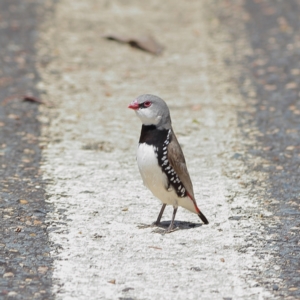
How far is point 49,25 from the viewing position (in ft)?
37.5

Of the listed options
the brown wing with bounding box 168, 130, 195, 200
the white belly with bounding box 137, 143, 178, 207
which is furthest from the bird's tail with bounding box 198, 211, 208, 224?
the white belly with bounding box 137, 143, 178, 207

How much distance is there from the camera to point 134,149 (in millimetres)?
7137

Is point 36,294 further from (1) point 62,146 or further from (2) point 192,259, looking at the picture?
(1) point 62,146

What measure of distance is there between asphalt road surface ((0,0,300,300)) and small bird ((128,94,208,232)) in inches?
14.9

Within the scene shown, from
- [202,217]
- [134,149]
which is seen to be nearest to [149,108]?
[202,217]

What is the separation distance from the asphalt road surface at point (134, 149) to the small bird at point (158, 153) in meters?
0.38

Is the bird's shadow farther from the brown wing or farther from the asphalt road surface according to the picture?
the brown wing

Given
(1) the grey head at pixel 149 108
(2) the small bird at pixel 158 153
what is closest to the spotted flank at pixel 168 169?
(2) the small bird at pixel 158 153

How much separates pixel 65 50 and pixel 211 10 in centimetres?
333

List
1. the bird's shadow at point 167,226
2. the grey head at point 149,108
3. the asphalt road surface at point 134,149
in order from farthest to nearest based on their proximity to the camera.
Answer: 1. the bird's shadow at point 167,226
2. the grey head at point 149,108
3. the asphalt road surface at point 134,149

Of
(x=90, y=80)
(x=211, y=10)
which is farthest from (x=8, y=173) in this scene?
(x=211, y=10)

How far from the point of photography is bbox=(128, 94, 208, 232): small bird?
502cm

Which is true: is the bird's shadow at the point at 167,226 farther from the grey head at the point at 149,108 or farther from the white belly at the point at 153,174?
the grey head at the point at 149,108

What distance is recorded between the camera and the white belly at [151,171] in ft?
→ 16.4
